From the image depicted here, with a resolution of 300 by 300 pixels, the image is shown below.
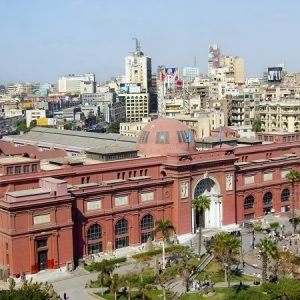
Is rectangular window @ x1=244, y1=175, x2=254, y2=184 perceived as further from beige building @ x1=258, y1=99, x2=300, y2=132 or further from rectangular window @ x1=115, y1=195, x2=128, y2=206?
beige building @ x1=258, y1=99, x2=300, y2=132

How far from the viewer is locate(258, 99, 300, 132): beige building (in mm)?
154875

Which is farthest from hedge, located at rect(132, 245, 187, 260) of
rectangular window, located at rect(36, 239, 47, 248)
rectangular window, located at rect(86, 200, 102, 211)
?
rectangular window, located at rect(36, 239, 47, 248)

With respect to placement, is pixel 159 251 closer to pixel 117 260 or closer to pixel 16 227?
pixel 117 260

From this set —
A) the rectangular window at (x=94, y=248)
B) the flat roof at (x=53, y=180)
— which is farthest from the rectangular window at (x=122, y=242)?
the flat roof at (x=53, y=180)

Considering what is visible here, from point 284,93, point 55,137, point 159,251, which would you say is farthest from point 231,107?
point 159,251

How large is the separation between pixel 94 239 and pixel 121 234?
11.9 ft

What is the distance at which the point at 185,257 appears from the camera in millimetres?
66438

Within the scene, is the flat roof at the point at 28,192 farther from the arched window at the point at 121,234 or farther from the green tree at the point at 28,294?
the green tree at the point at 28,294

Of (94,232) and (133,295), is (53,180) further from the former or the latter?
(133,295)

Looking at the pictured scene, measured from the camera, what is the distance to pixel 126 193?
244ft

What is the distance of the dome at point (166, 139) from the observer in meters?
81.9

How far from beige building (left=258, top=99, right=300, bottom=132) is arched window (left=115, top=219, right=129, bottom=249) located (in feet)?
276

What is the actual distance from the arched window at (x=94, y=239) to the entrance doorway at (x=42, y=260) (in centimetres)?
635

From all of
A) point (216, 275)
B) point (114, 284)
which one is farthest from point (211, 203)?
point (114, 284)
